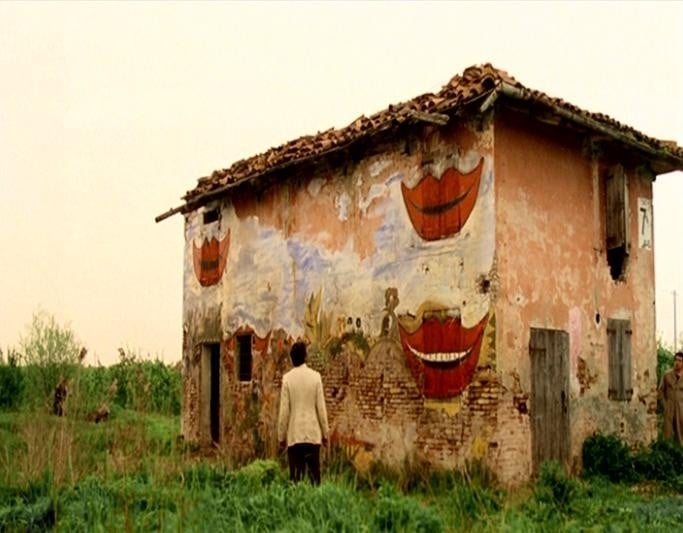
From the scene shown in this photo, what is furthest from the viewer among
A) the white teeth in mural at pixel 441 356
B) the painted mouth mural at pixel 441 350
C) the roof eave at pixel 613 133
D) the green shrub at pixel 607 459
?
the green shrub at pixel 607 459

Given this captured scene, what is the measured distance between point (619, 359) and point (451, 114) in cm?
482

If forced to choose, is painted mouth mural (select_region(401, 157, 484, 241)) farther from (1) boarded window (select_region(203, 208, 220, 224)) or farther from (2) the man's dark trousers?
(1) boarded window (select_region(203, 208, 220, 224))

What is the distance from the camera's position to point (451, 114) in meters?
10.6

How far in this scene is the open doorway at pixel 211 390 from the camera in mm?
16344

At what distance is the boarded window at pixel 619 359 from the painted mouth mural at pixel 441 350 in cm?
305

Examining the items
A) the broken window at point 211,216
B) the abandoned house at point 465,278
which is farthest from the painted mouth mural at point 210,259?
the abandoned house at point 465,278

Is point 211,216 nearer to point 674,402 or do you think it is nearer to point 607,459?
point 607,459

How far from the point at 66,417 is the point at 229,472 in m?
2.45

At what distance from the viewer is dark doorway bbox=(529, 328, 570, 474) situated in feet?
34.9

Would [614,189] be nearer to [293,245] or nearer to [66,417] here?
[293,245]

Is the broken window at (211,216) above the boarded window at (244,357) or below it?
above

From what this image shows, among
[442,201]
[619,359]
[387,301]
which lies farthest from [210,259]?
[619,359]

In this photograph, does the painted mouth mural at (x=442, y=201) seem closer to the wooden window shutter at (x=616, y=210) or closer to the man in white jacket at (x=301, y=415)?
the wooden window shutter at (x=616, y=210)

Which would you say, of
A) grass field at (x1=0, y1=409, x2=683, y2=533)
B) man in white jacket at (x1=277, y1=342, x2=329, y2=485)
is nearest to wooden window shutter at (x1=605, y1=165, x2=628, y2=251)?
grass field at (x1=0, y1=409, x2=683, y2=533)
